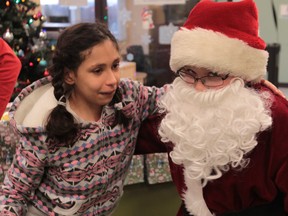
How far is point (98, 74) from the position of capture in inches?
47.1

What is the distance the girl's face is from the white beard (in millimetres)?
229

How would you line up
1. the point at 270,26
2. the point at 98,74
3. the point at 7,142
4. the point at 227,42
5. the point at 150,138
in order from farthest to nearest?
Result: the point at 270,26 < the point at 7,142 < the point at 150,138 < the point at 98,74 < the point at 227,42

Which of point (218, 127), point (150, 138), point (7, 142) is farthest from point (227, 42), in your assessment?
point (7, 142)

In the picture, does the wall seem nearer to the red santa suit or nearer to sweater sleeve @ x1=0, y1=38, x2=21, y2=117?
sweater sleeve @ x1=0, y1=38, x2=21, y2=117

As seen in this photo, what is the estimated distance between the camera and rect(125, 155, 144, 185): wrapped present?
1700 millimetres

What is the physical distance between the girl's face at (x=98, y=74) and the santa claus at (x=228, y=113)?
20 centimetres

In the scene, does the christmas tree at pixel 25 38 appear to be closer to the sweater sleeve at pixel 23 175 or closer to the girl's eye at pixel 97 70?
the sweater sleeve at pixel 23 175

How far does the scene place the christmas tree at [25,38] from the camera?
298 centimetres

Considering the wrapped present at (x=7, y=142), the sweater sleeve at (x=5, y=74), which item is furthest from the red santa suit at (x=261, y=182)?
the sweater sleeve at (x=5, y=74)

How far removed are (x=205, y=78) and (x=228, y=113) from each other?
0.39 feet

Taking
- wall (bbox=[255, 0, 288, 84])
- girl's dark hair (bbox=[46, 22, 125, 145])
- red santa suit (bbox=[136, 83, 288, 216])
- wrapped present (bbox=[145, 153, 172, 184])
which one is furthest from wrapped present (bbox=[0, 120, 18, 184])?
wall (bbox=[255, 0, 288, 84])

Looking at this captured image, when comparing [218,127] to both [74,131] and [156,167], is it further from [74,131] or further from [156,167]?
[156,167]

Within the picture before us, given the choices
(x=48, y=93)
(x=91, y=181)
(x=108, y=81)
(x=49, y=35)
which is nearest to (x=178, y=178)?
(x=91, y=181)

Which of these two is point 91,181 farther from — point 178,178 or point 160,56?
point 160,56
